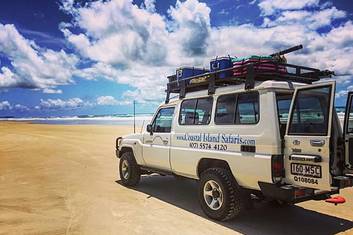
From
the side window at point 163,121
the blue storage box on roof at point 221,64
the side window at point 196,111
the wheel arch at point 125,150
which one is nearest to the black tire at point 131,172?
the wheel arch at point 125,150

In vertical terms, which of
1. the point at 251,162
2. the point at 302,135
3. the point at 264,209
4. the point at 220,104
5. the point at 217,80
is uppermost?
the point at 217,80

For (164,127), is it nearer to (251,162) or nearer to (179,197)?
(179,197)

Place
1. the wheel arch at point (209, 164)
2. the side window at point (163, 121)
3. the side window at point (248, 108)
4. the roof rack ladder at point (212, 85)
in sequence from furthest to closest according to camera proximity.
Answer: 1. the side window at point (163, 121)
2. the roof rack ladder at point (212, 85)
3. the wheel arch at point (209, 164)
4. the side window at point (248, 108)

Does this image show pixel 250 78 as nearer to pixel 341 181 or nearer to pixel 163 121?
pixel 341 181

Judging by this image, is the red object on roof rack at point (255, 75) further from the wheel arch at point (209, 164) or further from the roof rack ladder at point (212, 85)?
the wheel arch at point (209, 164)

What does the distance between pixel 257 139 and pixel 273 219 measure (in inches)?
71.2

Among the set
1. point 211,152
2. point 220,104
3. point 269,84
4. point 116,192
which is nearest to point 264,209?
point 211,152

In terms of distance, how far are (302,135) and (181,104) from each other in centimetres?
304

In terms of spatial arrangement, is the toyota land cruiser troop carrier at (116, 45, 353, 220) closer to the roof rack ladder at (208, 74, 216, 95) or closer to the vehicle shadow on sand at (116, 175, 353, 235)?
the roof rack ladder at (208, 74, 216, 95)

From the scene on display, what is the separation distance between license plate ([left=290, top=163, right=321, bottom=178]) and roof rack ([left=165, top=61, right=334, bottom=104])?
1.46m

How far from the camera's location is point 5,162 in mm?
12508

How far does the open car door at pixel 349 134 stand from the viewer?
4.97m

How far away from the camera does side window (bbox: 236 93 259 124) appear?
547 cm

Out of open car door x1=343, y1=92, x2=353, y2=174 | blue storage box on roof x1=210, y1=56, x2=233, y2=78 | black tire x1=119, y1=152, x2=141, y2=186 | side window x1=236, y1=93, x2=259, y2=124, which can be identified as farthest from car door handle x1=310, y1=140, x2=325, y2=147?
black tire x1=119, y1=152, x2=141, y2=186
